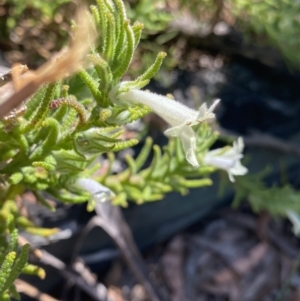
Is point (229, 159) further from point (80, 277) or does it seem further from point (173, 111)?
point (80, 277)

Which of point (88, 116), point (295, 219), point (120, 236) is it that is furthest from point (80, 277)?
point (88, 116)

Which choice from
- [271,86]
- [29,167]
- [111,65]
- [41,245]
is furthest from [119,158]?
[271,86]

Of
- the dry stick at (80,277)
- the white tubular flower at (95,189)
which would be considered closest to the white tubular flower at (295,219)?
the dry stick at (80,277)

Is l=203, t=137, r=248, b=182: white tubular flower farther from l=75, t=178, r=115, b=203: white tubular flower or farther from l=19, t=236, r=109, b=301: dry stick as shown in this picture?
l=19, t=236, r=109, b=301: dry stick

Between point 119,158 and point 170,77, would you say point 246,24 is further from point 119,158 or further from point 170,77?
point 119,158

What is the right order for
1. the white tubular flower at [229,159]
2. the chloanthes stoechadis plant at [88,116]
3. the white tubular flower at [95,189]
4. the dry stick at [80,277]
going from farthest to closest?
the dry stick at [80,277], the white tubular flower at [229,159], the white tubular flower at [95,189], the chloanthes stoechadis plant at [88,116]

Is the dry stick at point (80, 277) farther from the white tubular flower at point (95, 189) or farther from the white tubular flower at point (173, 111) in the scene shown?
the white tubular flower at point (173, 111)
